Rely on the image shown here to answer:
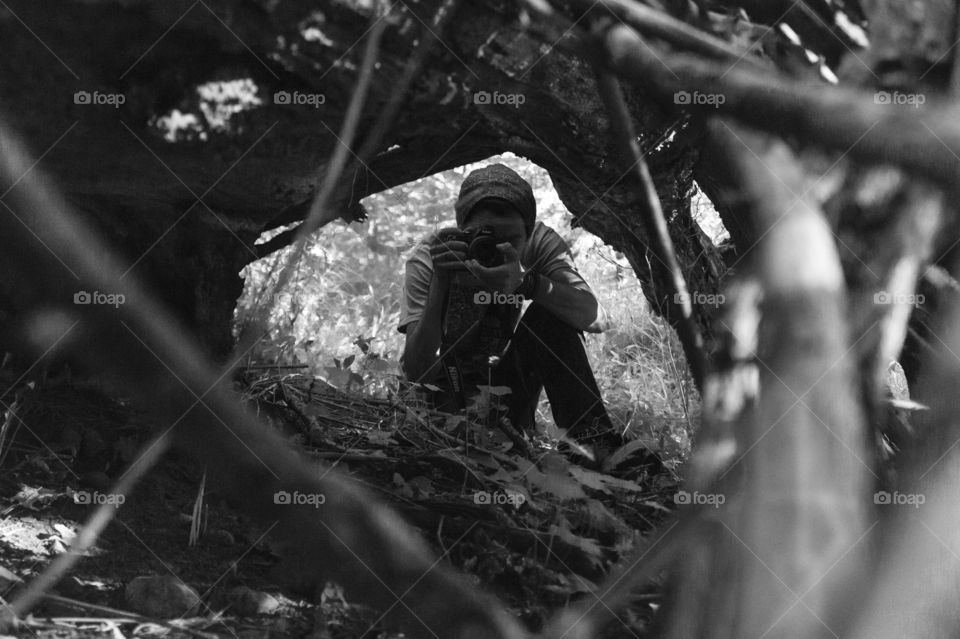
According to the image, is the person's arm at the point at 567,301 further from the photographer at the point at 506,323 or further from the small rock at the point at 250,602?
the small rock at the point at 250,602

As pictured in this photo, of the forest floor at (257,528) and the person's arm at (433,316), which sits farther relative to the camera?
the person's arm at (433,316)

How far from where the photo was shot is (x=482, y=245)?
2895mm

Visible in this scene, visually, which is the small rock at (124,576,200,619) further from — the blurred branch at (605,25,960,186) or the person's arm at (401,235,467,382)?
the person's arm at (401,235,467,382)

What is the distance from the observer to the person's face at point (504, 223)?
121 inches

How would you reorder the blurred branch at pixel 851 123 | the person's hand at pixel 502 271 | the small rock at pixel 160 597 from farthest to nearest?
the person's hand at pixel 502 271
the small rock at pixel 160 597
the blurred branch at pixel 851 123

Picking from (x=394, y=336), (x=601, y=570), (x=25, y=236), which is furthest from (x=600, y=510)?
(x=394, y=336)

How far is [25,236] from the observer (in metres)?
0.49

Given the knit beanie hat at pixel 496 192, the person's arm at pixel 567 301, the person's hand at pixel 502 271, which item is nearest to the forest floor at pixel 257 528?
the person's hand at pixel 502 271

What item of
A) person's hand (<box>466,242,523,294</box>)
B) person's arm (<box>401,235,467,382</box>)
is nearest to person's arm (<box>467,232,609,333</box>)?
person's hand (<box>466,242,523,294</box>)

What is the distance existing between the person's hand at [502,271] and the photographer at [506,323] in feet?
0.04

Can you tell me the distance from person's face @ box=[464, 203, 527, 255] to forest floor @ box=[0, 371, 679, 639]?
84cm

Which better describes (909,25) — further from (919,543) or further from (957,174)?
(919,543)

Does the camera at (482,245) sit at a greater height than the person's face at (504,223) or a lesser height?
lesser

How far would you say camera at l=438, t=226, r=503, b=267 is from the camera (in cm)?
288
